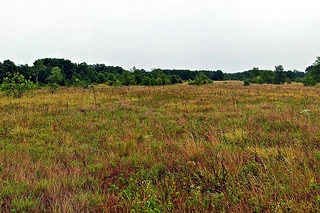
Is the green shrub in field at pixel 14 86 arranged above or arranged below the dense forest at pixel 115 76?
below

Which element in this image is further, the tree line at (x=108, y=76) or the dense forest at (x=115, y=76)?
the dense forest at (x=115, y=76)

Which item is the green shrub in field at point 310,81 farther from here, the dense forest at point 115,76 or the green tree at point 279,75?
the green tree at point 279,75

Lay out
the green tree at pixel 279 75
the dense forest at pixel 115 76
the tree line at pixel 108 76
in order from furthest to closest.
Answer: the green tree at pixel 279 75
the dense forest at pixel 115 76
the tree line at pixel 108 76

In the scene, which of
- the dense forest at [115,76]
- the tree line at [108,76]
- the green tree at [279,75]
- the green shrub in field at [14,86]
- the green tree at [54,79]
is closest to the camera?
the green shrub in field at [14,86]

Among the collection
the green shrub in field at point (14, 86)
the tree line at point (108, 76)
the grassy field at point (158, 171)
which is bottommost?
the grassy field at point (158, 171)

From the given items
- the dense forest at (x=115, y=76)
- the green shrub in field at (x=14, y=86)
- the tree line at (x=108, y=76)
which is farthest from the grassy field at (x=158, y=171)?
the dense forest at (x=115, y=76)

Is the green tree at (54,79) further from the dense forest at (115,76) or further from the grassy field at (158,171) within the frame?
the grassy field at (158,171)

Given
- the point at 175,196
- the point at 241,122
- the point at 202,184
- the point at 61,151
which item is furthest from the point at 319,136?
the point at 61,151

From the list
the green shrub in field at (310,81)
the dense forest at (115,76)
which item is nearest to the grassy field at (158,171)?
the dense forest at (115,76)

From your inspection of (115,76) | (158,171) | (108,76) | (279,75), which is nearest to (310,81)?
(279,75)

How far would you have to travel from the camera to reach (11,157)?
4.30 metres

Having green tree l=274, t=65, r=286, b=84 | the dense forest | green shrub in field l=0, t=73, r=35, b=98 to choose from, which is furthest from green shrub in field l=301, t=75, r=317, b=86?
green shrub in field l=0, t=73, r=35, b=98

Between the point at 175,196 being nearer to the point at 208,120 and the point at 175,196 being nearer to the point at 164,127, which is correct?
the point at 164,127

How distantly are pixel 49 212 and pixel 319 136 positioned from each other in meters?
5.23
